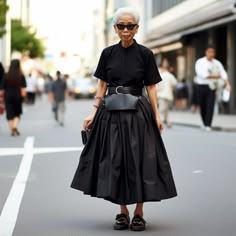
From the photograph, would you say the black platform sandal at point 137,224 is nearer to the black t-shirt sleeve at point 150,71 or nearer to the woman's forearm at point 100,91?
the woman's forearm at point 100,91

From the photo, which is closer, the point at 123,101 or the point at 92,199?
the point at 123,101

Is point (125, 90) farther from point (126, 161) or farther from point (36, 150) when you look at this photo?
point (36, 150)

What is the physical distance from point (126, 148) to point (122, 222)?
589 millimetres

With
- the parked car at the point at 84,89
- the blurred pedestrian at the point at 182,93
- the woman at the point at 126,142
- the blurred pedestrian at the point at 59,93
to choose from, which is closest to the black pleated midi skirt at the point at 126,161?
the woman at the point at 126,142

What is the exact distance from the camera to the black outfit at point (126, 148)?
22.1ft

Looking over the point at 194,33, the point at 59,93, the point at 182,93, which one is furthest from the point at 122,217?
the point at 182,93

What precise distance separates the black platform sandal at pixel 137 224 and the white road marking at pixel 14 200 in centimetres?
94

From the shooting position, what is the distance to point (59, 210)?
26.2ft

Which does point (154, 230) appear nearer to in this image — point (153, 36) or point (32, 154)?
point (32, 154)

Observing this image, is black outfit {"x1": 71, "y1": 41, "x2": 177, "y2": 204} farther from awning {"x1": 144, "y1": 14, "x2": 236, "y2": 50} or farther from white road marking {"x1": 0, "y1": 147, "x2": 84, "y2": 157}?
awning {"x1": 144, "y1": 14, "x2": 236, "y2": 50}

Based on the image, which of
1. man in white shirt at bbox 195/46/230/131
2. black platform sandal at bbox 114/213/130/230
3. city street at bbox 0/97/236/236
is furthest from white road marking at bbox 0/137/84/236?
man in white shirt at bbox 195/46/230/131

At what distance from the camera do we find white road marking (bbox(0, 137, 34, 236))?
6974 millimetres

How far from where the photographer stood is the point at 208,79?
19.9 meters

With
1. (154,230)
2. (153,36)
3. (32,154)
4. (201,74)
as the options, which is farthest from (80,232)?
(153,36)
